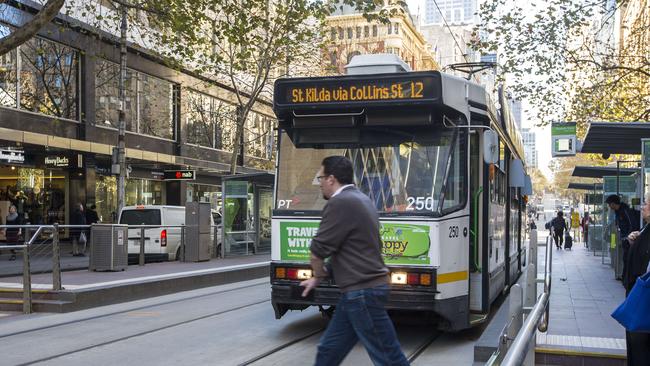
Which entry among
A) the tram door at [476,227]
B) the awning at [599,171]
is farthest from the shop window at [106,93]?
the tram door at [476,227]

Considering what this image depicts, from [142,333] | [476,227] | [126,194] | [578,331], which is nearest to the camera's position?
[578,331]

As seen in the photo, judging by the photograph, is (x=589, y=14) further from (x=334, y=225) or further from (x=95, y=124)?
(x=95, y=124)

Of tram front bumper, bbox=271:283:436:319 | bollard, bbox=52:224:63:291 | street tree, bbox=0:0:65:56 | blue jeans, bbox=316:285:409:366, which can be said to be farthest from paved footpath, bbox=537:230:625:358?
street tree, bbox=0:0:65:56

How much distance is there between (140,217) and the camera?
20.0 metres

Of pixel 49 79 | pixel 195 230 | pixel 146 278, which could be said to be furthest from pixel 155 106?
pixel 146 278

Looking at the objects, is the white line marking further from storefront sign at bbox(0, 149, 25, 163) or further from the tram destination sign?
storefront sign at bbox(0, 149, 25, 163)

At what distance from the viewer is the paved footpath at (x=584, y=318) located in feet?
22.2

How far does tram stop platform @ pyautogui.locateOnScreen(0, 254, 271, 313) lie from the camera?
11.6m

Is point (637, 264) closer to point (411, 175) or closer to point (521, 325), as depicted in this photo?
point (521, 325)

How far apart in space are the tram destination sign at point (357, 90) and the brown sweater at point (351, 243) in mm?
3534

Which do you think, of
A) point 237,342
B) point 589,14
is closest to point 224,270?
point 237,342

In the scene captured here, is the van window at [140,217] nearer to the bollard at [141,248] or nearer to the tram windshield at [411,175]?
the bollard at [141,248]

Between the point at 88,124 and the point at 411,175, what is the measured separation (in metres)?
21.2

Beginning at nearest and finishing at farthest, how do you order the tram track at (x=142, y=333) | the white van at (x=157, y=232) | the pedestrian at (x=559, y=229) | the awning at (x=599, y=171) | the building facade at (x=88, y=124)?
the tram track at (x=142, y=333), the white van at (x=157, y=232), the awning at (x=599, y=171), the building facade at (x=88, y=124), the pedestrian at (x=559, y=229)
